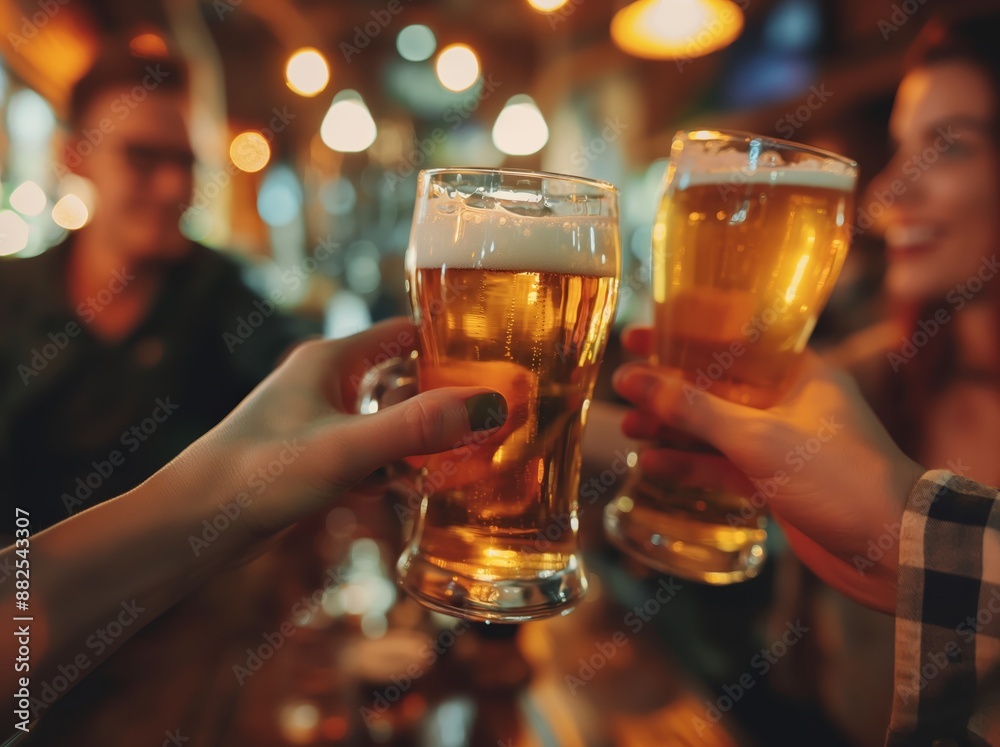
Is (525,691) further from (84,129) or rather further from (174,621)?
(84,129)

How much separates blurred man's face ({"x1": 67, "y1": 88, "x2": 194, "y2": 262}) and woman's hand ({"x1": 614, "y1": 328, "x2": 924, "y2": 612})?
216cm

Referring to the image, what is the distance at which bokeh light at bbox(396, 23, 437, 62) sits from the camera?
6.62m

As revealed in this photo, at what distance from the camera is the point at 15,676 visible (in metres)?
0.77

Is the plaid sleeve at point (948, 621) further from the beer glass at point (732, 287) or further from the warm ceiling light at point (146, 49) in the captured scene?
the warm ceiling light at point (146, 49)

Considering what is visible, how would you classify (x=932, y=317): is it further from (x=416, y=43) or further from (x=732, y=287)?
(x=416, y=43)

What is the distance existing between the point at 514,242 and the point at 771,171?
0.46 m

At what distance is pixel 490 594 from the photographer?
2.96ft

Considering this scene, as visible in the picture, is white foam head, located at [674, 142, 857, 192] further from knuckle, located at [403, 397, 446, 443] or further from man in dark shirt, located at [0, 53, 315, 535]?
man in dark shirt, located at [0, 53, 315, 535]

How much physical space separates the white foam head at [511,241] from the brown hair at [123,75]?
82.2 inches

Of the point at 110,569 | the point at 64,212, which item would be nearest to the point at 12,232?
the point at 64,212

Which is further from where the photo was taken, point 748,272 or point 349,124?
point 349,124

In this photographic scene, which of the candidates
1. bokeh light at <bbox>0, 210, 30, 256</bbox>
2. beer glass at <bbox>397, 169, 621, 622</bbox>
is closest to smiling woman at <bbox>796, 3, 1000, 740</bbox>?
beer glass at <bbox>397, 169, 621, 622</bbox>

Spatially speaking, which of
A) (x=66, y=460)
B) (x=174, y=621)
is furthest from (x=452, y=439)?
(x=66, y=460)

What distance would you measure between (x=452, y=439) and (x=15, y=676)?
1.81ft
